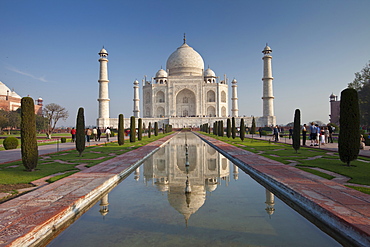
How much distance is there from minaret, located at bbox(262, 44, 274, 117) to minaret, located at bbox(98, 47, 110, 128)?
57.6 ft

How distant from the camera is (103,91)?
104ft

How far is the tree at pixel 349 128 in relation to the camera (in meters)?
5.48

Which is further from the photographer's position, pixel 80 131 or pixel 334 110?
pixel 334 110

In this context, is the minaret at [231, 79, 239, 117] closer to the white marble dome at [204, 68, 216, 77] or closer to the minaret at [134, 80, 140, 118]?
the white marble dome at [204, 68, 216, 77]

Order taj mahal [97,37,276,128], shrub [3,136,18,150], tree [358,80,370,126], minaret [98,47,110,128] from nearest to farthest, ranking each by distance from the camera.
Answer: shrub [3,136,18,150], tree [358,80,370,126], minaret [98,47,110,128], taj mahal [97,37,276,128]

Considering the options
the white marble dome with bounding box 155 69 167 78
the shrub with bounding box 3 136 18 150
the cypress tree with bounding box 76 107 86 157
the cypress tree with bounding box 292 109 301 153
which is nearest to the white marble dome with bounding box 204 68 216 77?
the white marble dome with bounding box 155 69 167 78

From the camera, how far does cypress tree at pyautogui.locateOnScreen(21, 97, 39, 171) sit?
16.9 feet

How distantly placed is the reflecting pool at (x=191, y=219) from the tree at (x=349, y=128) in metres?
2.40

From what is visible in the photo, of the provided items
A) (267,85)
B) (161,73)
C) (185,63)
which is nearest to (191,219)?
(267,85)

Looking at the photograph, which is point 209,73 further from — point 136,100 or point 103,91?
point 103,91

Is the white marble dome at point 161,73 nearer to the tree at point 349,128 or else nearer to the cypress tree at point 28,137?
the cypress tree at point 28,137

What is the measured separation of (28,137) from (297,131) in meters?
6.80

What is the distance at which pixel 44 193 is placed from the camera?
133 inches

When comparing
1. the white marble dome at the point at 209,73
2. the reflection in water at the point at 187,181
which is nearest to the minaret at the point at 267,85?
the white marble dome at the point at 209,73
